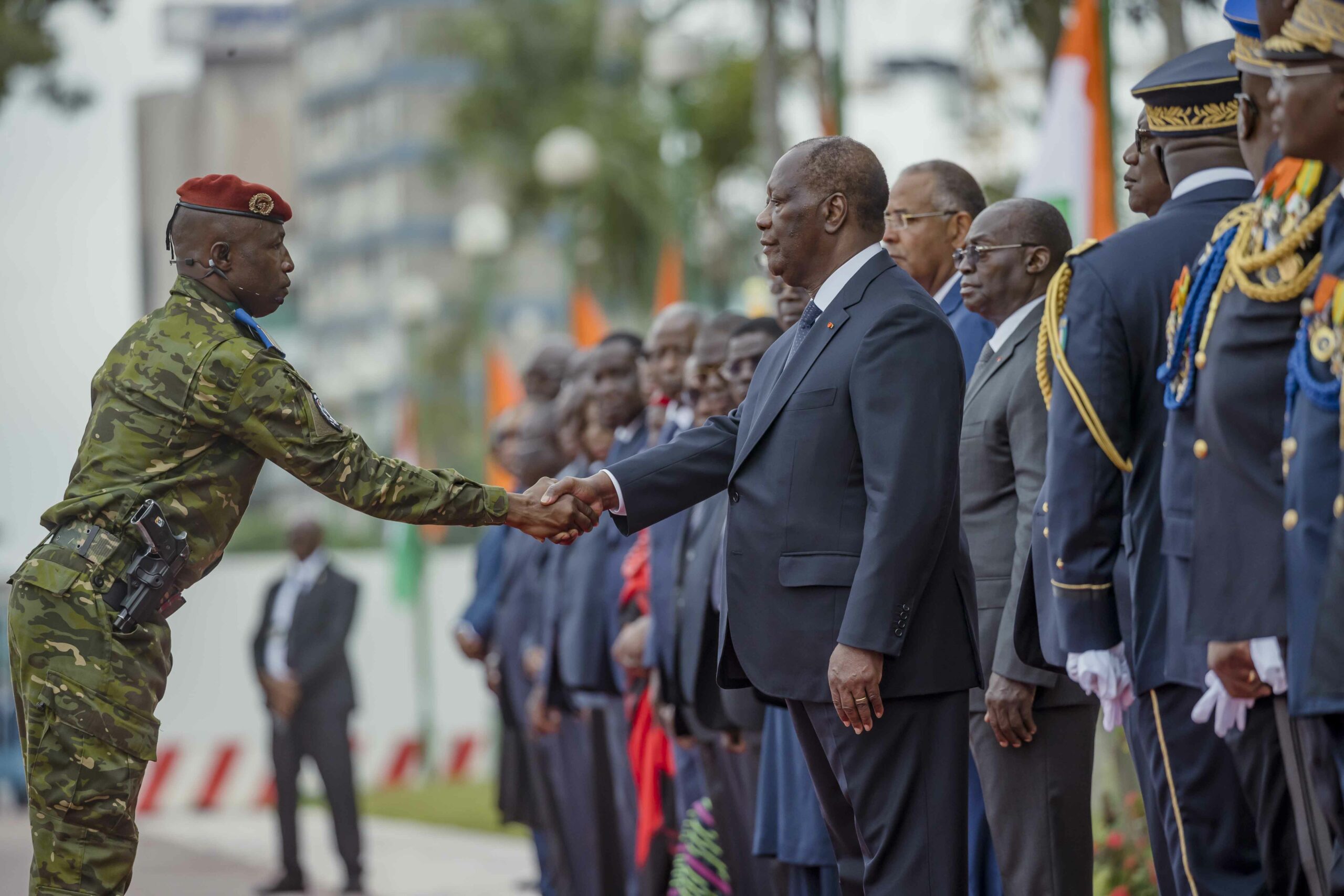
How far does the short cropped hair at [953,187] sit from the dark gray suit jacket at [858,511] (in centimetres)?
156

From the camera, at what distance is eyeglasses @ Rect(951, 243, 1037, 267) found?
579 cm

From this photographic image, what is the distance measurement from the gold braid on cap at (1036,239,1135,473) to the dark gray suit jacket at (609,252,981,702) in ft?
0.88

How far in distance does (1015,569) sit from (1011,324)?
873 millimetres

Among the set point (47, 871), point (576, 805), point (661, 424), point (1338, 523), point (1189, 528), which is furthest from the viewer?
point (576, 805)

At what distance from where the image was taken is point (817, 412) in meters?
4.84

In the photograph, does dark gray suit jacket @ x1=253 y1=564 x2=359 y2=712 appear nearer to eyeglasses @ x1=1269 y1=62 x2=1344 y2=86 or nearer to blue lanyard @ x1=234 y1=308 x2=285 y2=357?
blue lanyard @ x1=234 y1=308 x2=285 y2=357

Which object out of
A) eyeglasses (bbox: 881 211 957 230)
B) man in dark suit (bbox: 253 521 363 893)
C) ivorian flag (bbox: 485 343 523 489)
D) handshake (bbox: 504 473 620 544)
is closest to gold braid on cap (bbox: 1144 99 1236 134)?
eyeglasses (bbox: 881 211 957 230)

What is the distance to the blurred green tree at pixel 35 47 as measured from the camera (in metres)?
18.1

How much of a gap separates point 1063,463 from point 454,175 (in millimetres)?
38458

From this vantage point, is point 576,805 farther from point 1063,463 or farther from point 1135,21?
point 1135,21

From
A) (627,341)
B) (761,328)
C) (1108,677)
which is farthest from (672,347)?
(1108,677)

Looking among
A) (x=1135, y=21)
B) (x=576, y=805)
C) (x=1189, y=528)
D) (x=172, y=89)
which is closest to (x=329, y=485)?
(x=1189, y=528)

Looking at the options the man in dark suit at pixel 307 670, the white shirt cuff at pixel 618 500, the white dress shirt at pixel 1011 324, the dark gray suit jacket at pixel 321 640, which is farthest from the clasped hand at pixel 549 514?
the dark gray suit jacket at pixel 321 640

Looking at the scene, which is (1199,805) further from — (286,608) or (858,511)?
(286,608)
